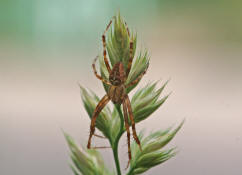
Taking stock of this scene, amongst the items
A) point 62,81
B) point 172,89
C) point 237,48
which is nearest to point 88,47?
point 62,81

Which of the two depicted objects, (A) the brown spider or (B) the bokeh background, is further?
(B) the bokeh background

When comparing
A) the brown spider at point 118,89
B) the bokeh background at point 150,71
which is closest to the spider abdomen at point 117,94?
the brown spider at point 118,89

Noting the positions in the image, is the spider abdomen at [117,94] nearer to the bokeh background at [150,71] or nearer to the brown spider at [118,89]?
the brown spider at [118,89]

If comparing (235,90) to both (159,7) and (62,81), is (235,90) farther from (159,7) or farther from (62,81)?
(62,81)

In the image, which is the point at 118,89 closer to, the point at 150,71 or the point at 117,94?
the point at 117,94

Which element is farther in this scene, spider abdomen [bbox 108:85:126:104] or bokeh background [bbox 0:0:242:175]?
bokeh background [bbox 0:0:242:175]

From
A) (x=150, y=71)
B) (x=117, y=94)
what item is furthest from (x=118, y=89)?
(x=150, y=71)

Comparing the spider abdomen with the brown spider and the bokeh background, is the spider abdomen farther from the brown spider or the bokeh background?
the bokeh background

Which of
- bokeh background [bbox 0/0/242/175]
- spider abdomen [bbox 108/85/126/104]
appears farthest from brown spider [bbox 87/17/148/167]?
bokeh background [bbox 0/0/242/175]

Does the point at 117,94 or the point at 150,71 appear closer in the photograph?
the point at 117,94
